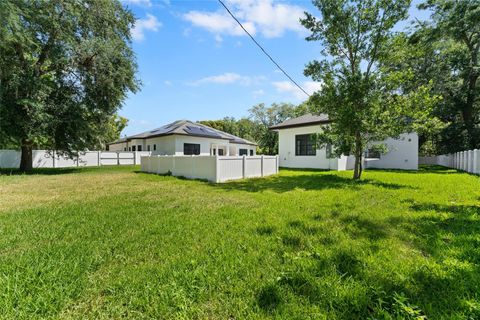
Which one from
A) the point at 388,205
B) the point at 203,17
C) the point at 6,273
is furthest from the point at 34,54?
the point at 388,205

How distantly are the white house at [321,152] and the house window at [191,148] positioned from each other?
27.2 feet

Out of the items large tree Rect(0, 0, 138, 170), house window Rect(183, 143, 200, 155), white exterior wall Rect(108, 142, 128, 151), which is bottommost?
house window Rect(183, 143, 200, 155)

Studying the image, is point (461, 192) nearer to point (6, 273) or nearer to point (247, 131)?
point (6, 273)

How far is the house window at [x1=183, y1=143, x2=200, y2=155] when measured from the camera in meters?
21.8

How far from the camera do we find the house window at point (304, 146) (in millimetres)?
17391

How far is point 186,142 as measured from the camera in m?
21.8

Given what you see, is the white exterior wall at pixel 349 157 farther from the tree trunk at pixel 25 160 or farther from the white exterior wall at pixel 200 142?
the tree trunk at pixel 25 160

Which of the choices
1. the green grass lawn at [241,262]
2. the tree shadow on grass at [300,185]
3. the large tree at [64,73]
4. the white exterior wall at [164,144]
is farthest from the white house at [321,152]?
the large tree at [64,73]

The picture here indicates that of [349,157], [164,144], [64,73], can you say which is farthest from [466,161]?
[64,73]

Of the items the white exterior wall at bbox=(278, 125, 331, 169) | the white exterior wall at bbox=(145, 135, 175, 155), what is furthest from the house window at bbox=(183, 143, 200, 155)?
the white exterior wall at bbox=(278, 125, 331, 169)

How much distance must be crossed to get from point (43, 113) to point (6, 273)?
42.9 feet

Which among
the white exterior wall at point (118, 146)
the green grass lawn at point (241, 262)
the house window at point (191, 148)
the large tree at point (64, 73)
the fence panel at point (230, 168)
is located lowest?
the green grass lawn at point (241, 262)

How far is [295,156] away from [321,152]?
7.34 ft

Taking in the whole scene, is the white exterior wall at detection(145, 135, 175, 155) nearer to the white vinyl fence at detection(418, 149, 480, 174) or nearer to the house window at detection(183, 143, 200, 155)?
the house window at detection(183, 143, 200, 155)
